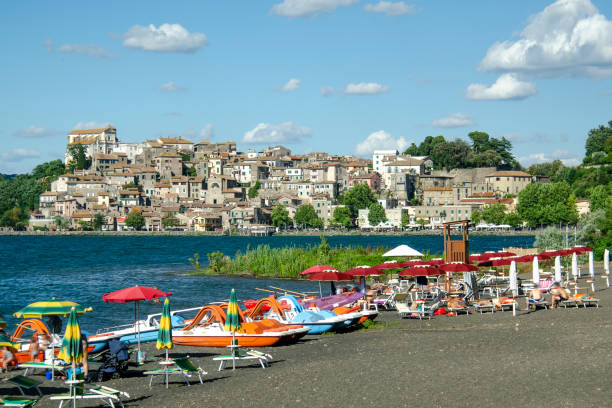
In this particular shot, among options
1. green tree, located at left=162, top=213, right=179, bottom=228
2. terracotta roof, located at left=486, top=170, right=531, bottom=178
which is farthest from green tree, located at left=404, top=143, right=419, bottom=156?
green tree, located at left=162, top=213, right=179, bottom=228

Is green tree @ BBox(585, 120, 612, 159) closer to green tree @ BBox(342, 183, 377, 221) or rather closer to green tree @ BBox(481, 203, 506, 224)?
green tree @ BBox(481, 203, 506, 224)

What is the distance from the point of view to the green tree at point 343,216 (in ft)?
479

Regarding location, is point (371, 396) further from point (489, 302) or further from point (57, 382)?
point (489, 302)

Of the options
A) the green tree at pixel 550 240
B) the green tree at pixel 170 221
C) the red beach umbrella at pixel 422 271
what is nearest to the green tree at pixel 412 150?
the green tree at pixel 170 221

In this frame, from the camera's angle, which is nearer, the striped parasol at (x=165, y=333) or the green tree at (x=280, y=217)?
the striped parasol at (x=165, y=333)

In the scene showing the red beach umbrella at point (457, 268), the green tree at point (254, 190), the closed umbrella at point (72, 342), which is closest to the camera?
the closed umbrella at point (72, 342)

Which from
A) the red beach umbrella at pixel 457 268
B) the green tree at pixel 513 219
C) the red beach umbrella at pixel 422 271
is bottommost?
the red beach umbrella at pixel 422 271

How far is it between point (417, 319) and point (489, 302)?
2513 millimetres

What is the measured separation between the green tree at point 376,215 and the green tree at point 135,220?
150ft

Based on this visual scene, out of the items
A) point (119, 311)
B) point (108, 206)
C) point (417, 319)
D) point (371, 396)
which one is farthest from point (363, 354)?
point (108, 206)

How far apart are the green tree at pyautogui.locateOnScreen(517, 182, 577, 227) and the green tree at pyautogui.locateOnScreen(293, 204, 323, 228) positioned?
1495 inches

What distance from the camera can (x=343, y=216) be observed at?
14675 centimetres

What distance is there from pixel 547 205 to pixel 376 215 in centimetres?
3678

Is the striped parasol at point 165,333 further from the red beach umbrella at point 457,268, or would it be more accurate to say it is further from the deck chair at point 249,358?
the red beach umbrella at point 457,268
